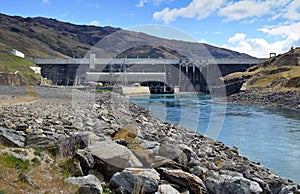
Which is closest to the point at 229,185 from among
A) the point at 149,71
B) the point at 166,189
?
the point at 166,189

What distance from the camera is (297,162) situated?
513 inches

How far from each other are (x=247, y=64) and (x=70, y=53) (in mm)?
118340

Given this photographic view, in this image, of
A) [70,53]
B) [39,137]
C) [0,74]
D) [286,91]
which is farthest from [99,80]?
[70,53]

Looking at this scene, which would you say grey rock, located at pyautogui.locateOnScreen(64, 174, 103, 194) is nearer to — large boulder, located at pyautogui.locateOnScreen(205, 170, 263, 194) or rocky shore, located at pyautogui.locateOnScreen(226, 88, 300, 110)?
large boulder, located at pyautogui.locateOnScreen(205, 170, 263, 194)

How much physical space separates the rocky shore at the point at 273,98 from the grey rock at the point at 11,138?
123 feet

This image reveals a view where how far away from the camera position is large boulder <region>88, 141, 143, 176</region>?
5367mm

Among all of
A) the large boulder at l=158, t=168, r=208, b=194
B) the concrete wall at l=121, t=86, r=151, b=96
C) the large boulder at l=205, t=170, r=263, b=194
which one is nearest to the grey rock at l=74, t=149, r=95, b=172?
the large boulder at l=158, t=168, r=208, b=194

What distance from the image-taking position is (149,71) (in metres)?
85.6

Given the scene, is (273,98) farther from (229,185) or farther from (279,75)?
(229,185)

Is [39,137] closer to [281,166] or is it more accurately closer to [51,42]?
[281,166]

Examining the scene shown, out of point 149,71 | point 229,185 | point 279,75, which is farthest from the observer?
point 149,71

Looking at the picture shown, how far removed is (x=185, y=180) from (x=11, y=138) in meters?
3.18

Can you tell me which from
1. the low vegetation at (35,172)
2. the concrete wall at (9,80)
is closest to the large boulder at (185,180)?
the low vegetation at (35,172)

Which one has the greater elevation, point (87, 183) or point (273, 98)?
point (87, 183)
